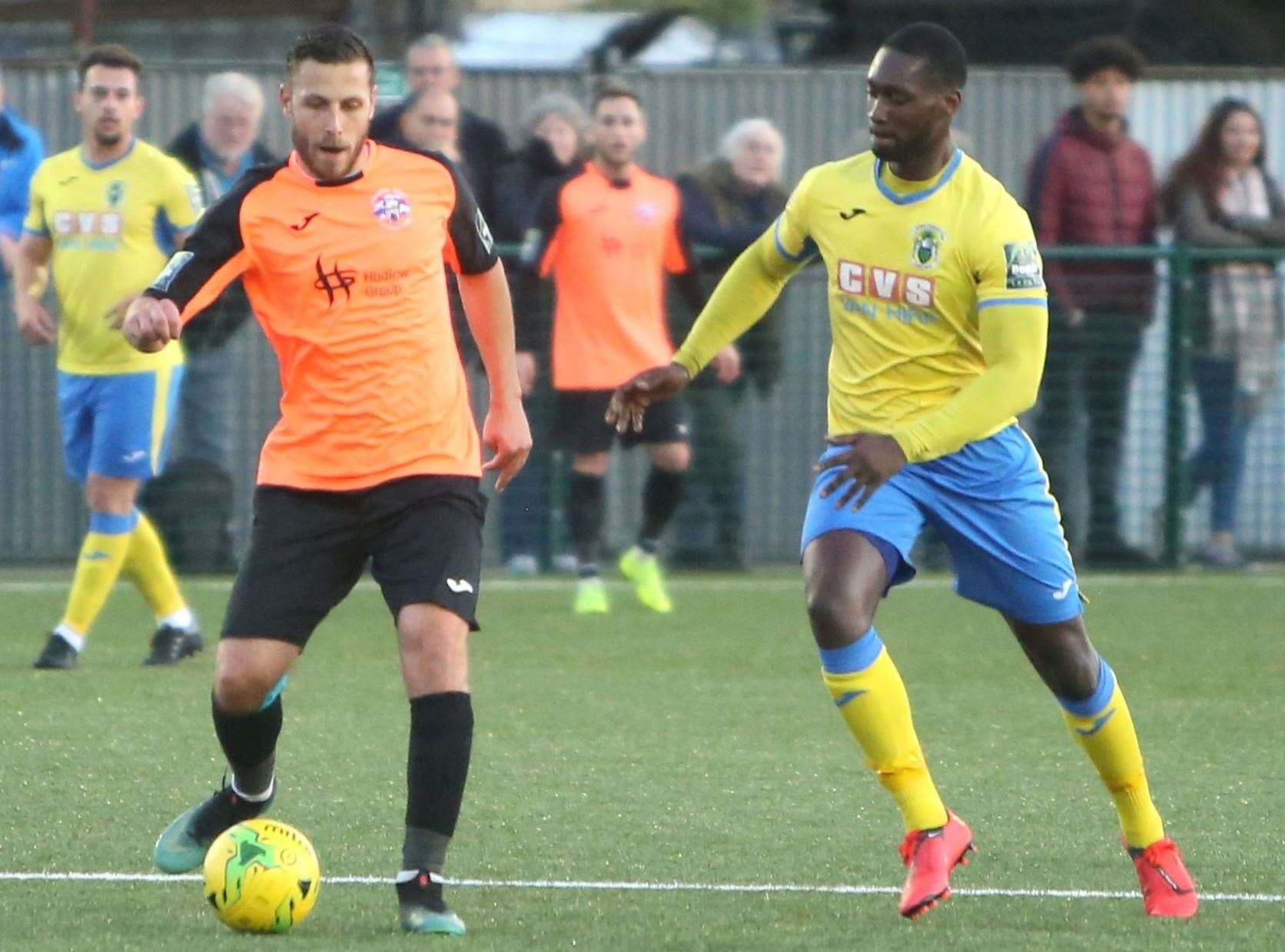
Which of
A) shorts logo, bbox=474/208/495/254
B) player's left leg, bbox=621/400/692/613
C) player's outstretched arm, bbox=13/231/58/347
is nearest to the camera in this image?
shorts logo, bbox=474/208/495/254

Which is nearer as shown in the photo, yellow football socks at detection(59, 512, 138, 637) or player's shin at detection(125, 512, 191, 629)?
yellow football socks at detection(59, 512, 138, 637)

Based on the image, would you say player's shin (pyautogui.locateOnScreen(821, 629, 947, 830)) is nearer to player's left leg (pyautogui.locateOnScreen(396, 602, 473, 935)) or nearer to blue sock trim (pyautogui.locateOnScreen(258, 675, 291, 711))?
player's left leg (pyautogui.locateOnScreen(396, 602, 473, 935))

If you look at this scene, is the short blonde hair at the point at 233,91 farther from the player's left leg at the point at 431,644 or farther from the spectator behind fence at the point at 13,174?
the player's left leg at the point at 431,644

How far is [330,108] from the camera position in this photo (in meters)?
5.53

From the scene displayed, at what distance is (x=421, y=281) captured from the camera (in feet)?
18.8

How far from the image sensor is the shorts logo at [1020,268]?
5.63 m

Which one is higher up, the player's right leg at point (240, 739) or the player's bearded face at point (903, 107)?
the player's bearded face at point (903, 107)

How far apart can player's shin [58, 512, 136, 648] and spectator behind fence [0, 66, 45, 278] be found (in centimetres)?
154

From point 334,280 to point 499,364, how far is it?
46 centimetres

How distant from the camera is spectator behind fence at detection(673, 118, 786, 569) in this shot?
517 inches

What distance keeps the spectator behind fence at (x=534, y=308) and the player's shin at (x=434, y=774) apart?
679cm

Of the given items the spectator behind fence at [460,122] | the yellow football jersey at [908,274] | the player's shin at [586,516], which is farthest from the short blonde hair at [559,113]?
the yellow football jersey at [908,274]

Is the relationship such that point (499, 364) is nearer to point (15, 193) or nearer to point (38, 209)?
point (38, 209)

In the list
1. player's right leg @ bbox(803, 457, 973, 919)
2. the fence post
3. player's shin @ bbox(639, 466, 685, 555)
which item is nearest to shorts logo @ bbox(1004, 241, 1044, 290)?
player's right leg @ bbox(803, 457, 973, 919)
